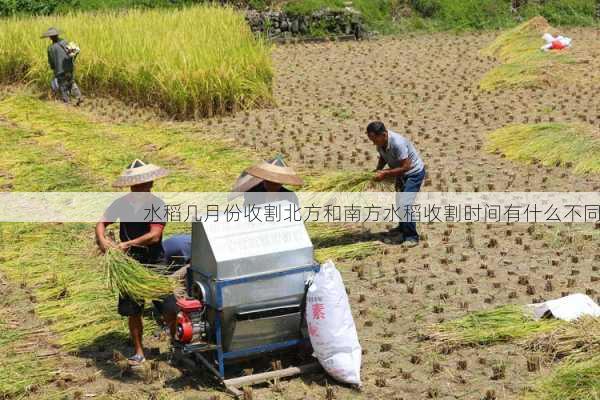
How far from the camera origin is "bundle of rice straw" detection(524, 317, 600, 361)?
5059 millimetres

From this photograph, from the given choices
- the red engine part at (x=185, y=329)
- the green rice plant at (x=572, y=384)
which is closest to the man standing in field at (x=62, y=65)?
the red engine part at (x=185, y=329)

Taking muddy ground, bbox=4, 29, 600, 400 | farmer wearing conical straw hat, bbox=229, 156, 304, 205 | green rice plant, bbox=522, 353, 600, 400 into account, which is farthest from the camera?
farmer wearing conical straw hat, bbox=229, 156, 304, 205

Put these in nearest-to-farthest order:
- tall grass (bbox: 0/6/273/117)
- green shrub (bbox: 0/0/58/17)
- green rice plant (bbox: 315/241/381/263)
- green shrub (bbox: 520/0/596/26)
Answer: green rice plant (bbox: 315/241/381/263) → tall grass (bbox: 0/6/273/117) → green shrub (bbox: 0/0/58/17) → green shrub (bbox: 520/0/596/26)

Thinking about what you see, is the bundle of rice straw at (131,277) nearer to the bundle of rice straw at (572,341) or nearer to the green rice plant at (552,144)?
the bundle of rice straw at (572,341)

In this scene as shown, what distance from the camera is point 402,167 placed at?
733cm

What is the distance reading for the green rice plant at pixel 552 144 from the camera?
9.52 m

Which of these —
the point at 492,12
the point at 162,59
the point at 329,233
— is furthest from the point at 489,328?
the point at 492,12

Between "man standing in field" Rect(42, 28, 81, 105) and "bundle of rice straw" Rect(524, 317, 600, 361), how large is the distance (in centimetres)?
1045

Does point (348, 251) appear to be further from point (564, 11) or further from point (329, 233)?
point (564, 11)

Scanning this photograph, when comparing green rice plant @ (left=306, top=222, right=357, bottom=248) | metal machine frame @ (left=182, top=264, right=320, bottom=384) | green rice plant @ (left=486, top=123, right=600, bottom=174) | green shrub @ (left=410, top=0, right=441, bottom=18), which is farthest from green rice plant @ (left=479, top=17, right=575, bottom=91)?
metal machine frame @ (left=182, top=264, right=320, bottom=384)

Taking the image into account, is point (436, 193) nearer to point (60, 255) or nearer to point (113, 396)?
point (60, 255)

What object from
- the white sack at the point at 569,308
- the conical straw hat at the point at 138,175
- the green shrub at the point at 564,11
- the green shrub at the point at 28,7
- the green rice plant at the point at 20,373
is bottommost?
the green shrub at the point at 28,7

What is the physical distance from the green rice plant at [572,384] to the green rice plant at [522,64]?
31.4 ft

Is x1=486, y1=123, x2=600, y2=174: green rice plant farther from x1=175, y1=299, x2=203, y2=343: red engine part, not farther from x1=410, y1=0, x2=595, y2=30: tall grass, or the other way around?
x1=410, y1=0, x2=595, y2=30: tall grass
